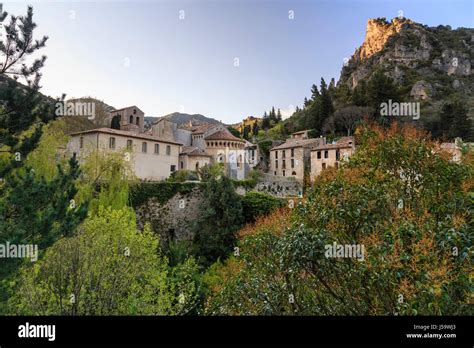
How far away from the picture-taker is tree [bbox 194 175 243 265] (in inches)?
666

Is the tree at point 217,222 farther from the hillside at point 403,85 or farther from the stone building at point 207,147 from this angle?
the hillside at point 403,85

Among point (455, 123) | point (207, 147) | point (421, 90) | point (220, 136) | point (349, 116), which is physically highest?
point (421, 90)

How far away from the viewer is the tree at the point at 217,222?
1692 cm

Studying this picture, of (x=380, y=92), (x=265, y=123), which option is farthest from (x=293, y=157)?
(x=265, y=123)

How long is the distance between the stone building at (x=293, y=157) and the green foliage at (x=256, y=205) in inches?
396

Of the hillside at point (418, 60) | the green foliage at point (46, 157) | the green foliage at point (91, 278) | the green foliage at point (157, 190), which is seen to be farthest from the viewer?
the hillside at point (418, 60)

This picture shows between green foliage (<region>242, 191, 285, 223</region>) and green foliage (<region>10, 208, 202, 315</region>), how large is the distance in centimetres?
1068

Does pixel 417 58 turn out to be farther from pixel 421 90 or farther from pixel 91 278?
pixel 91 278

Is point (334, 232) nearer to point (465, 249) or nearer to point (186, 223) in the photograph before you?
point (465, 249)

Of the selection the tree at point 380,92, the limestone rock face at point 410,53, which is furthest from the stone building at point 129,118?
the limestone rock face at point 410,53

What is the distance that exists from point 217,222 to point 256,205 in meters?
3.37

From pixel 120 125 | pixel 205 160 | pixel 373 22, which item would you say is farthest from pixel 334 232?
pixel 373 22

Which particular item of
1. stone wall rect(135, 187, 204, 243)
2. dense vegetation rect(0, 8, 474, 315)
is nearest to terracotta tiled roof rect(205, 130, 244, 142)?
stone wall rect(135, 187, 204, 243)

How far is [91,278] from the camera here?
758 centimetres
